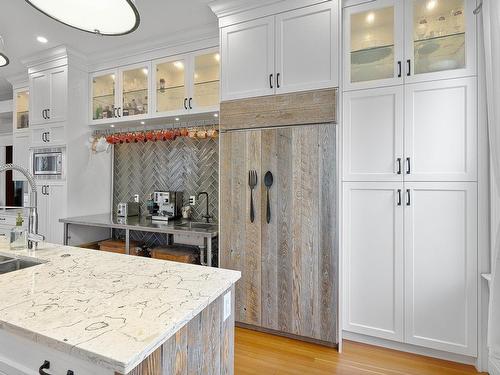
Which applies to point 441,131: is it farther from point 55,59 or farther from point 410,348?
point 55,59

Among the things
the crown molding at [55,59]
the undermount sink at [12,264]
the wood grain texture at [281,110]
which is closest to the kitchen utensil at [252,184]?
the wood grain texture at [281,110]

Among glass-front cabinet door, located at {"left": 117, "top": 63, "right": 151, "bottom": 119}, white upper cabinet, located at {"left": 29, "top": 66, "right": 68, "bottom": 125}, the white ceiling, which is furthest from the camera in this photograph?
white upper cabinet, located at {"left": 29, "top": 66, "right": 68, "bottom": 125}

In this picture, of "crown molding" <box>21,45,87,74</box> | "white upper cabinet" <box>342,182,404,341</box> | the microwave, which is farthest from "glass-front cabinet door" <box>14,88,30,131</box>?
"white upper cabinet" <box>342,182,404,341</box>

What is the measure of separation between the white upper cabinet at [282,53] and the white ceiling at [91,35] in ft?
1.31

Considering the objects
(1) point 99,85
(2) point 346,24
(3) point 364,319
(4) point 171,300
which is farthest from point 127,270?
(1) point 99,85

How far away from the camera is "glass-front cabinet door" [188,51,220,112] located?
2.81 metres

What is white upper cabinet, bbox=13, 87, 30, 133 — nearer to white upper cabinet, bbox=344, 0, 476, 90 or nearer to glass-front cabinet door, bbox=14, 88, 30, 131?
glass-front cabinet door, bbox=14, 88, 30, 131

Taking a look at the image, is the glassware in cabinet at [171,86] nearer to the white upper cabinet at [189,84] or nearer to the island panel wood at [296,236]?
the white upper cabinet at [189,84]

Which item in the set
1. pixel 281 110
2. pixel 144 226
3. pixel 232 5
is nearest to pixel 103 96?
pixel 144 226

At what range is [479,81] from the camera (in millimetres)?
1849

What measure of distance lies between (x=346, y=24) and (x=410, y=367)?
8.47ft

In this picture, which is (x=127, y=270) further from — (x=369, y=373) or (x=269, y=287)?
(x=369, y=373)

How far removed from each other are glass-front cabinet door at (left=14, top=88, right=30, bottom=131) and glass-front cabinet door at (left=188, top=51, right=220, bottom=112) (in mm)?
2752

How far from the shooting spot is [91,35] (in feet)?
9.39
